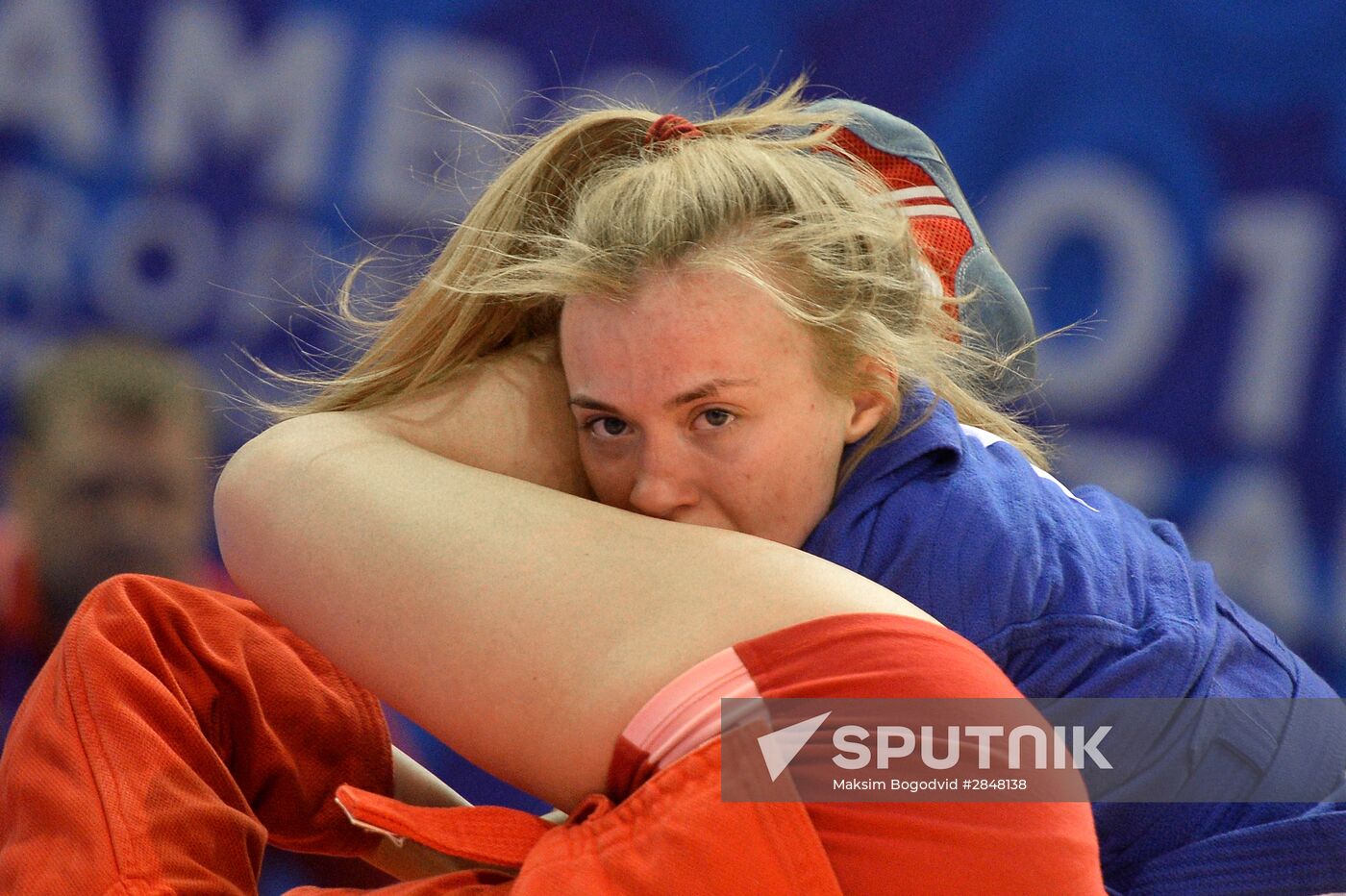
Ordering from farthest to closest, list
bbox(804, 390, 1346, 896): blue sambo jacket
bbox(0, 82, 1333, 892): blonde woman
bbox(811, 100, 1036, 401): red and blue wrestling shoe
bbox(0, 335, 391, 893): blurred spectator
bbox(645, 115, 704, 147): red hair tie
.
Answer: bbox(0, 335, 391, 893): blurred spectator, bbox(811, 100, 1036, 401): red and blue wrestling shoe, bbox(645, 115, 704, 147): red hair tie, bbox(804, 390, 1346, 896): blue sambo jacket, bbox(0, 82, 1333, 892): blonde woman

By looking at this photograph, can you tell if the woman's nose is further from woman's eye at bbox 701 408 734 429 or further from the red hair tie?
the red hair tie

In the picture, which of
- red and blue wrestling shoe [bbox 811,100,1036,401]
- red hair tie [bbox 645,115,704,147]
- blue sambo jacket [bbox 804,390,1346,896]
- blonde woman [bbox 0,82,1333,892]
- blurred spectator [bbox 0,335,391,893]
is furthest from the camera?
blurred spectator [bbox 0,335,391,893]

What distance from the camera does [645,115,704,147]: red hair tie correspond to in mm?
834

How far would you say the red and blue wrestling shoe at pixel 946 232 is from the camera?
101cm

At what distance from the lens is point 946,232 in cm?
102

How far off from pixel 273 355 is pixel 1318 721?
140cm

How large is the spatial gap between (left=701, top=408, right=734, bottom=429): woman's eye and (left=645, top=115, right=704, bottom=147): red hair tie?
204 millimetres

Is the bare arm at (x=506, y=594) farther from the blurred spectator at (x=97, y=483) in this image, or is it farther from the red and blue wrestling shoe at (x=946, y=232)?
the blurred spectator at (x=97, y=483)

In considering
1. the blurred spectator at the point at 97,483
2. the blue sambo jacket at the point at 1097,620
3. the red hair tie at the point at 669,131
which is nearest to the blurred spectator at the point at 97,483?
the blurred spectator at the point at 97,483

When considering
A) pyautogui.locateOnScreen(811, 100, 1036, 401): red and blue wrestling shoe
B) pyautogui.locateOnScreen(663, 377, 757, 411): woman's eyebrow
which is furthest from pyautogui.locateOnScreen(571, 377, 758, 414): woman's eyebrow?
pyautogui.locateOnScreen(811, 100, 1036, 401): red and blue wrestling shoe

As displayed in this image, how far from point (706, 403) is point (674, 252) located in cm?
8

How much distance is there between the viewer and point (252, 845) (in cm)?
65

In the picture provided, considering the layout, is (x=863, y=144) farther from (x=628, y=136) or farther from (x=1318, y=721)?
(x=1318, y=721)

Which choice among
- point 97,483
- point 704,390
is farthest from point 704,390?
point 97,483
